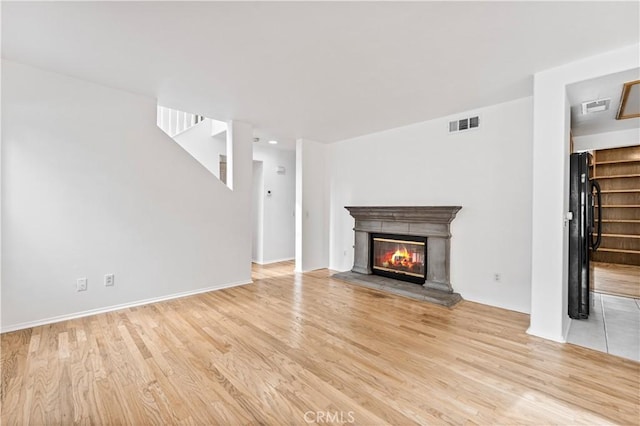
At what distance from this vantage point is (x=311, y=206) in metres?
5.48

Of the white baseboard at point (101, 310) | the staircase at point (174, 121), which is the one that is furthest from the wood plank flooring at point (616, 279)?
the staircase at point (174, 121)

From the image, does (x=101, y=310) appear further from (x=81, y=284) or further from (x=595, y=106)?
(x=595, y=106)

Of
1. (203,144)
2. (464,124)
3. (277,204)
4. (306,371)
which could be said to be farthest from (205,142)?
(306,371)

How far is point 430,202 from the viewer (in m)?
4.16

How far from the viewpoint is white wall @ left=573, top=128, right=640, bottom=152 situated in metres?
3.91

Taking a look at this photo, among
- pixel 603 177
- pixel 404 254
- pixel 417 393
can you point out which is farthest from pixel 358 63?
pixel 603 177

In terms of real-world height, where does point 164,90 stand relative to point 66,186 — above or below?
above

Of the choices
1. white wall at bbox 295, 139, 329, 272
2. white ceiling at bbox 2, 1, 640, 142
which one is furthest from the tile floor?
white wall at bbox 295, 139, 329, 272

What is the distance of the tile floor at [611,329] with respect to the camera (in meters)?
2.42

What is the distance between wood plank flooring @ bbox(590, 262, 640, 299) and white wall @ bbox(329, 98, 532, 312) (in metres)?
1.81

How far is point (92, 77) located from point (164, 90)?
2.19 ft

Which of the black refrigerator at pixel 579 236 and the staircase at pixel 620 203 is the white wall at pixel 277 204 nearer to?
the black refrigerator at pixel 579 236

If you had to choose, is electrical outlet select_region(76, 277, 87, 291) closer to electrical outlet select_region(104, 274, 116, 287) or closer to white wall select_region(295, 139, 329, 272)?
electrical outlet select_region(104, 274, 116, 287)

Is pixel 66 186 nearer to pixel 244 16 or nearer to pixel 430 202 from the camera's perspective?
pixel 244 16
